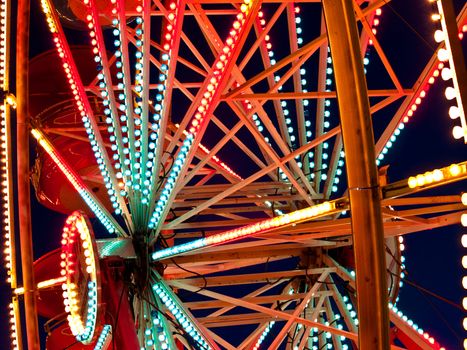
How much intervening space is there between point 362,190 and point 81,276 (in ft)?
17.1

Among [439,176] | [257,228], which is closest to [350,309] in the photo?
[257,228]

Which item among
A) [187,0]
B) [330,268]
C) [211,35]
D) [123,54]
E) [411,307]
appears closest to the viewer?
[187,0]

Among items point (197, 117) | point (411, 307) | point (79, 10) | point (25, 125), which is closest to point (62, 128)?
point (79, 10)

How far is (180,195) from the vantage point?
12.5 m

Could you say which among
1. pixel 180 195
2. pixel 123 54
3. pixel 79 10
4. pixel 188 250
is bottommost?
pixel 188 250

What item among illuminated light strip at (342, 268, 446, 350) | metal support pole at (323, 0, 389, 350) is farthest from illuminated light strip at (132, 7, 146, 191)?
metal support pole at (323, 0, 389, 350)

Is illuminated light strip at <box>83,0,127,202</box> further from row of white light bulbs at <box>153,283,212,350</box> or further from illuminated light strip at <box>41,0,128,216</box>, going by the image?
row of white light bulbs at <box>153,283,212,350</box>

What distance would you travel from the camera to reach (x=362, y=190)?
536 cm

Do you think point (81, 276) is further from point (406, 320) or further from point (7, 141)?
point (406, 320)

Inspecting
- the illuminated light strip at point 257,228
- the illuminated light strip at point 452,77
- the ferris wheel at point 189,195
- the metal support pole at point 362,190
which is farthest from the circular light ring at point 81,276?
the illuminated light strip at point 452,77

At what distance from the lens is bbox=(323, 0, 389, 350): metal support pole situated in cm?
536

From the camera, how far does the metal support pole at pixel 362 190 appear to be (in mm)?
5355

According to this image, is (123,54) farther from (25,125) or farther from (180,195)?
(180,195)

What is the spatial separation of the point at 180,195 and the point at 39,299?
13.0ft
